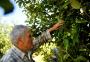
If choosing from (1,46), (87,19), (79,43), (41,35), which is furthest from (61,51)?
(1,46)

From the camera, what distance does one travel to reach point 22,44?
3.66 m

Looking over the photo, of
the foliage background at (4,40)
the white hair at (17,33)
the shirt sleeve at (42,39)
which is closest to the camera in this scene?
the shirt sleeve at (42,39)

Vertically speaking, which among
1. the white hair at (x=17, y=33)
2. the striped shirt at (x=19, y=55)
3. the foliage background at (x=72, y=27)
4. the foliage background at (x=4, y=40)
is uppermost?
the foliage background at (x=4, y=40)

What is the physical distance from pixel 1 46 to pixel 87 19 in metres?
16.3

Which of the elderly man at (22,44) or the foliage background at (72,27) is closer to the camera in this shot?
the foliage background at (72,27)

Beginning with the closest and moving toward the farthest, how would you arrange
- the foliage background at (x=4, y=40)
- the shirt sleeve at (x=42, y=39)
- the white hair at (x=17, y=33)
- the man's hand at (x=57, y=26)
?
the man's hand at (x=57, y=26) → the shirt sleeve at (x=42, y=39) → the white hair at (x=17, y=33) → the foliage background at (x=4, y=40)

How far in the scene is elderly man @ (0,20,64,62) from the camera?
3.61 meters

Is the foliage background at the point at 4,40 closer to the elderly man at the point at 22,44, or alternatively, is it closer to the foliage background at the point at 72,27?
the elderly man at the point at 22,44

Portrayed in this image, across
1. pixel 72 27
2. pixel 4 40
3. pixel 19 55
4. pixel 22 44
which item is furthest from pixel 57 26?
pixel 4 40

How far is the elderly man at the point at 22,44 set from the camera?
3.61 meters

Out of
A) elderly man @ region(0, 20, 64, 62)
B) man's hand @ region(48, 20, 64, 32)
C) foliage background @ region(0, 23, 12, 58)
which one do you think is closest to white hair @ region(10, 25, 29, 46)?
elderly man @ region(0, 20, 64, 62)

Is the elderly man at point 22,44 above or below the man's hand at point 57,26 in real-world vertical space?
above

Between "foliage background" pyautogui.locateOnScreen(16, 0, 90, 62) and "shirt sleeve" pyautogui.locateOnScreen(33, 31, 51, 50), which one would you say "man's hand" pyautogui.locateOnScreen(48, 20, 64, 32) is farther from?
"shirt sleeve" pyautogui.locateOnScreen(33, 31, 51, 50)

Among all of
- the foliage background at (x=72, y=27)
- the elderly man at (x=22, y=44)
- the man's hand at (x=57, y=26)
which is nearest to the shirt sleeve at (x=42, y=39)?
the elderly man at (x=22, y=44)
